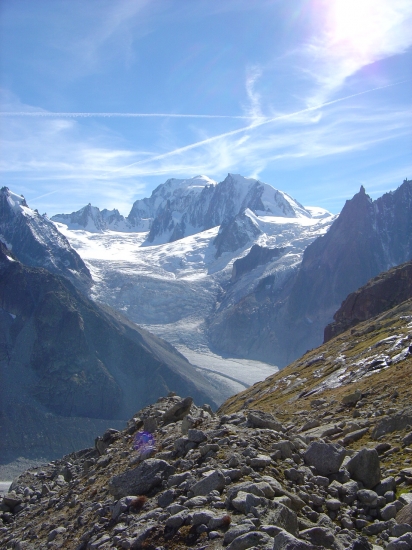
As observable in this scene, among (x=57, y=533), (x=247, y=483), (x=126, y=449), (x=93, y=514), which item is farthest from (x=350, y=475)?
(x=126, y=449)

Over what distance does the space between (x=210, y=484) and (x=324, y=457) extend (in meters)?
4.28

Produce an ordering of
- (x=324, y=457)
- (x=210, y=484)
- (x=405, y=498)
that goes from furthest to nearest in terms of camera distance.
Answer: (x=324, y=457)
(x=210, y=484)
(x=405, y=498)

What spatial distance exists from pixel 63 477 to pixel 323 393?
22.2m

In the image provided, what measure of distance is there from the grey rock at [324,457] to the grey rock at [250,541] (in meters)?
5.43

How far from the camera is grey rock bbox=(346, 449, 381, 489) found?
16.0 meters

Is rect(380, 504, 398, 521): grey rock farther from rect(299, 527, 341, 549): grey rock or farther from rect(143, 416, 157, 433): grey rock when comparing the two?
rect(143, 416, 157, 433): grey rock

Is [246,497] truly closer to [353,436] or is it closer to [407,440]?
[407,440]

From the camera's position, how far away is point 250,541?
11.9m

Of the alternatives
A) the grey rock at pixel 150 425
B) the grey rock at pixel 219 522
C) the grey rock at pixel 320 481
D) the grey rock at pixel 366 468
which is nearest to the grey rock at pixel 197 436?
the grey rock at pixel 320 481

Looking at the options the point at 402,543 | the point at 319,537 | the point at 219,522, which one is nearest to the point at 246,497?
the point at 219,522

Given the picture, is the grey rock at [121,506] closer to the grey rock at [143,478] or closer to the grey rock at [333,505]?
the grey rock at [143,478]

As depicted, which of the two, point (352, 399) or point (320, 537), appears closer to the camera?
point (320, 537)

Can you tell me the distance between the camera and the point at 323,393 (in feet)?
148

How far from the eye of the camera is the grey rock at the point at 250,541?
11789 millimetres
